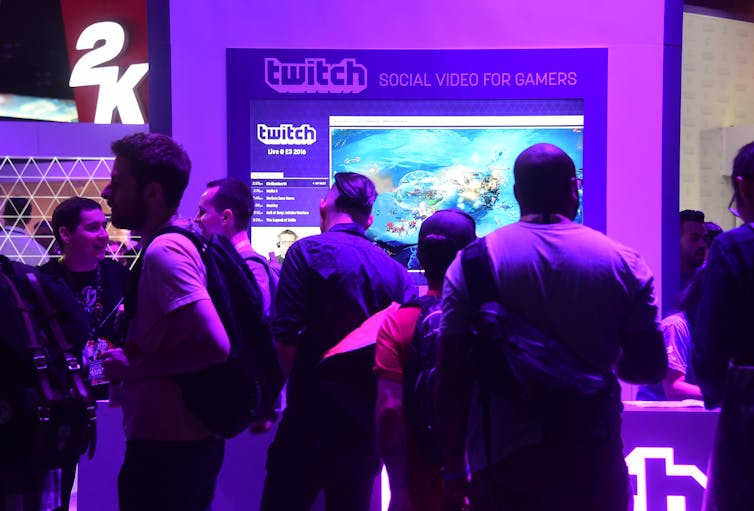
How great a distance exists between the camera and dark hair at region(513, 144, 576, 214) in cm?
229

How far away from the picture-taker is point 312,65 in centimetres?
492

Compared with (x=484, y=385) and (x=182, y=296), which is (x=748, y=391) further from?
(x=182, y=296)

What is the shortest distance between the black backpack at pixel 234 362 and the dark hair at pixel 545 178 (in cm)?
83

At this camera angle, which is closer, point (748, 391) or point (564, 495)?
point (564, 495)

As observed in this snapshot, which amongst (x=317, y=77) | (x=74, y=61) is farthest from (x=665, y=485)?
(x=74, y=61)

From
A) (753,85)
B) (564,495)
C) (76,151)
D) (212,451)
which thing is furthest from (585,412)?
(753,85)

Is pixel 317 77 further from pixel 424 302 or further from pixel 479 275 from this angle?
pixel 479 275

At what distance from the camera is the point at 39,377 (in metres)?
A: 2.44

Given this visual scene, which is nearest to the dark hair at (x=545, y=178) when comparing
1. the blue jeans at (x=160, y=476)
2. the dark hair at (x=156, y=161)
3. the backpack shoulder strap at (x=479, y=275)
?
the backpack shoulder strap at (x=479, y=275)

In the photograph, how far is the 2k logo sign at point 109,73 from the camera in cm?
1300

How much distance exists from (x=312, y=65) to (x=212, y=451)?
2873 mm

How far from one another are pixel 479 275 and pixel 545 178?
0.30 meters

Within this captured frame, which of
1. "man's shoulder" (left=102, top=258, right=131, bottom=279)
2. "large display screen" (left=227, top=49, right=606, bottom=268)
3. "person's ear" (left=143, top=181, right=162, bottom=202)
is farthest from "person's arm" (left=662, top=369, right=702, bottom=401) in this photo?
"man's shoulder" (left=102, top=258, right=131, bottom=279)

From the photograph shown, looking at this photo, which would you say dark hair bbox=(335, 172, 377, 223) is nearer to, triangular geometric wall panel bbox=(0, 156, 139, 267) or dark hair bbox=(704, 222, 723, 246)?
dark hair bbox=(704, 222, 723, 246)
